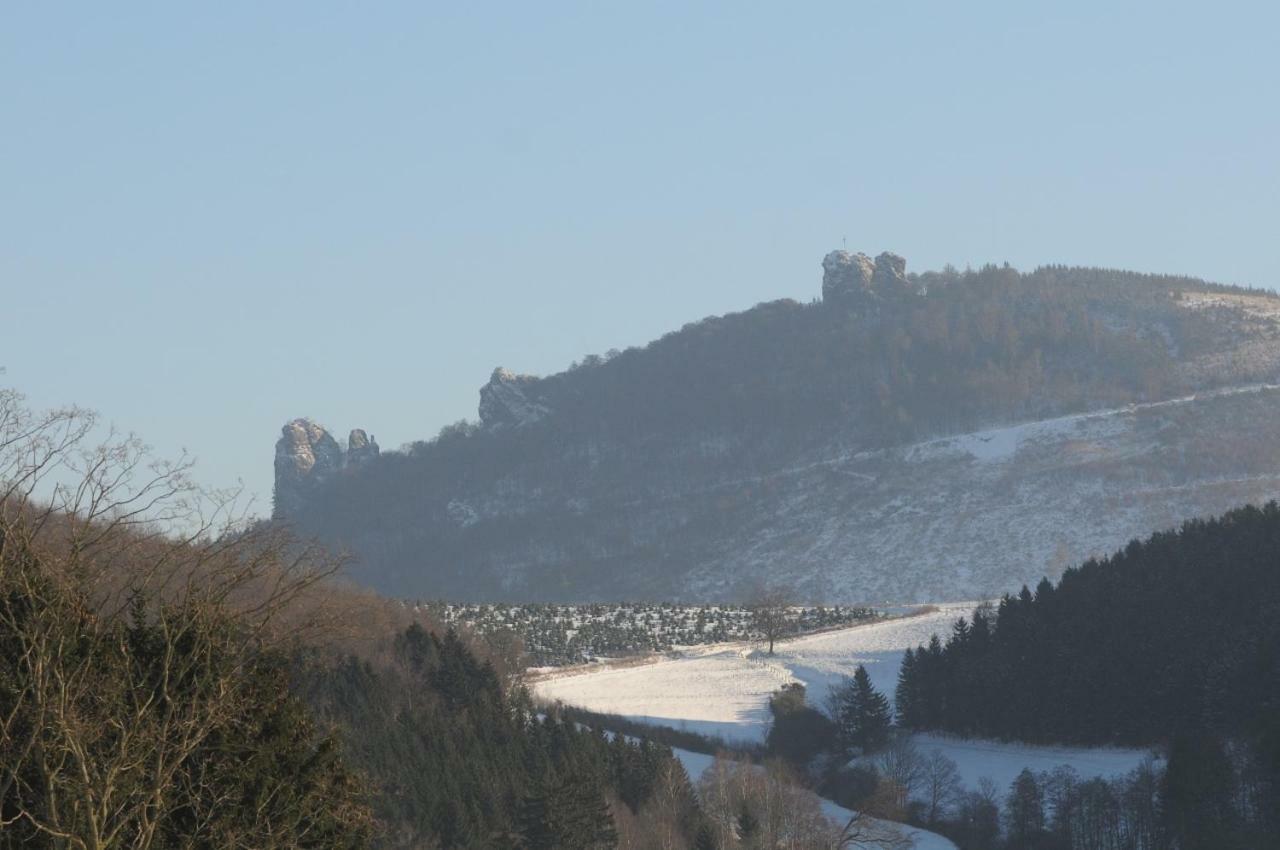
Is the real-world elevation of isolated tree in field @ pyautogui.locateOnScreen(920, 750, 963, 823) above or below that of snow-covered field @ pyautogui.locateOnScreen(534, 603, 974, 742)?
below

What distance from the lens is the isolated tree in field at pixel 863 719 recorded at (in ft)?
286

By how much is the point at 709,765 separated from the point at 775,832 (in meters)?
20.8

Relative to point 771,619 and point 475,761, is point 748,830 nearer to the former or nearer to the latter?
point 475,761

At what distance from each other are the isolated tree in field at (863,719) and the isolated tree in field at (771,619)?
31.8 meters

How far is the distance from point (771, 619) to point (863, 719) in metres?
45.0

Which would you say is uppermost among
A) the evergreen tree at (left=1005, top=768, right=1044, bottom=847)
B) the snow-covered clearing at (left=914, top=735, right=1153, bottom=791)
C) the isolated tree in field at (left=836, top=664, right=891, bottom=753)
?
the isolated tree in field at (left=836, top=664, right=891, bottom=753)

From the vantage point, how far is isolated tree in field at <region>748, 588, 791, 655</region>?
132375 millimetres

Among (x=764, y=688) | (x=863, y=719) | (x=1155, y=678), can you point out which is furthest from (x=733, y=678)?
(x=1155, y=678)

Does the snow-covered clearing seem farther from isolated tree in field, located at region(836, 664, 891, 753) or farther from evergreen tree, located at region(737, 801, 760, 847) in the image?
evergreen tree, located at region(737, 801, 760, 847)

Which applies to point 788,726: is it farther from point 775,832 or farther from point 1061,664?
point 775,832

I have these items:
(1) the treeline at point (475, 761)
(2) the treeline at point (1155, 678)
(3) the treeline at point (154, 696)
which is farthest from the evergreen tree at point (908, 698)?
(3) the treeline at point (154, 696)

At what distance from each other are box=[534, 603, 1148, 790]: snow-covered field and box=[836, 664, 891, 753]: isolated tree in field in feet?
6.72

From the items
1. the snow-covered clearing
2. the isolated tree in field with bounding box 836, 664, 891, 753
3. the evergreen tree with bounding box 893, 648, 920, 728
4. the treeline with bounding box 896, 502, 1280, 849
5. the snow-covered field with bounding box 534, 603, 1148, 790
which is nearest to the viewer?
the treeline with bounding box 896, 502, 1280, 849

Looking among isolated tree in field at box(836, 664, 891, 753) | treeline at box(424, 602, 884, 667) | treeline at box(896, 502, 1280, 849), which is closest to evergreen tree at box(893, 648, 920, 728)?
treeline at box(896, 502, 1280, 849)
